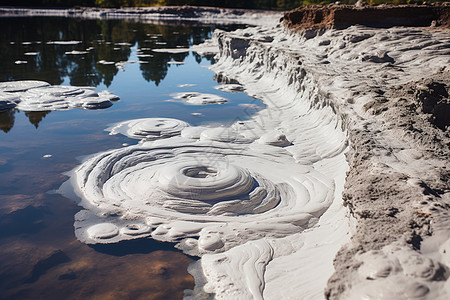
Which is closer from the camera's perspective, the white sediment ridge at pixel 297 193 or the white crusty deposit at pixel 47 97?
the white sediment ridge at pixel 297 193

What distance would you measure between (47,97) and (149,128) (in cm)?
237

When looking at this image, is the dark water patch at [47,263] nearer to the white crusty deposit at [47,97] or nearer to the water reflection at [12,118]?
the water reflection at [12,118]

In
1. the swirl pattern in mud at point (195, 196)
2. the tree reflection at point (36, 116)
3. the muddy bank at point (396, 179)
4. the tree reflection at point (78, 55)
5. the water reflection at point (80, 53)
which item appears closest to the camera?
the muddy bank at point (396, 179)

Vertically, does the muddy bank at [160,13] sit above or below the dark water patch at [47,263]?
above

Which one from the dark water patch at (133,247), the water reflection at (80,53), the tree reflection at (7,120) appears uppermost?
the water reflection at (80,53)

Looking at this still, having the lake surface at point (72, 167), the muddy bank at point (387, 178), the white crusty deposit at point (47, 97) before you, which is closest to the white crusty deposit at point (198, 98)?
the lake surface at point (72, 167)

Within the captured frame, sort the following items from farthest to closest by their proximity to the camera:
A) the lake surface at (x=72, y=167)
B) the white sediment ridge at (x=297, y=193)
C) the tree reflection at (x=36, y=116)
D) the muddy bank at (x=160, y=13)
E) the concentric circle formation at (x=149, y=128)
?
1. the muddy bank at (x=160, y=13)
2. the tree reflection at (x=36, y=116)
3. the concentric circle formation at (x=149, y=128)
4. the lake surface at (x=72, y=167)
5. the white sediment ridge at (x=297, y=193)

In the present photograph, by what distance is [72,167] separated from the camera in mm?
3689

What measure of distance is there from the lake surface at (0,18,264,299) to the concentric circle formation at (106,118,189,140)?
17cm

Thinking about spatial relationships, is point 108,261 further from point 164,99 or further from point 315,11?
point 315,11

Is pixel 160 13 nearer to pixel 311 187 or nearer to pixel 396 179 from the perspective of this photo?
pixel 311 187

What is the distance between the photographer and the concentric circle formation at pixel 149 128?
14.9 feet

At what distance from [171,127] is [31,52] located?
27.5 feet

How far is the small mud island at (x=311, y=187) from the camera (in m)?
1.65
